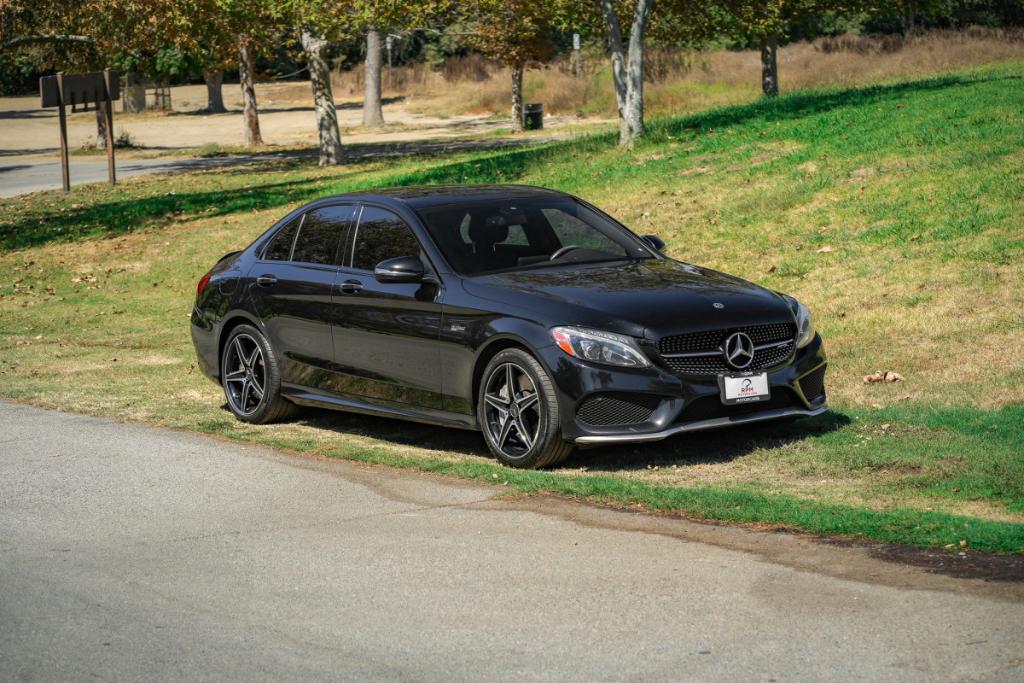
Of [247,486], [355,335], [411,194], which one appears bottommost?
[247,486]

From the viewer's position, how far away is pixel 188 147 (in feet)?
155

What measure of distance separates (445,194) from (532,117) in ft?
113

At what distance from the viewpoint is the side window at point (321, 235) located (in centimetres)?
1027

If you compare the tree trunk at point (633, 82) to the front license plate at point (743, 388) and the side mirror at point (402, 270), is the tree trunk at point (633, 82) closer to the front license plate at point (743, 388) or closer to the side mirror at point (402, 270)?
the side mirror at point (402, 270)

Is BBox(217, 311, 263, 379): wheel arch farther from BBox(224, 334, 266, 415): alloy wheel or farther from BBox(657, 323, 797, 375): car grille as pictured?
BBox(657, 323, 797, 375): car grille

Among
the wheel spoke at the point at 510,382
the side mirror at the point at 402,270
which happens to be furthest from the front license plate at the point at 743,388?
the side mirror at the point at 402,270

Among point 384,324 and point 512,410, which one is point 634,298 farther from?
point 384,324

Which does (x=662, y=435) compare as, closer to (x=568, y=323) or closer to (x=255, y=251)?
(x=568, y=323)

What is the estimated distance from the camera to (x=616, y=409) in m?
8.38

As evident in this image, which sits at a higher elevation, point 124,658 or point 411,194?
point 411,194

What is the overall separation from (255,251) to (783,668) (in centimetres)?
687

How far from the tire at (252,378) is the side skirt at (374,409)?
139 mm

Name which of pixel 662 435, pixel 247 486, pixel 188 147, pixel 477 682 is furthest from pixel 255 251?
pixel 188 147

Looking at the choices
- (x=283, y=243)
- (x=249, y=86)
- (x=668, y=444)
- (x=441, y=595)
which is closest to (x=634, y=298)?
(x=668, y=444)
